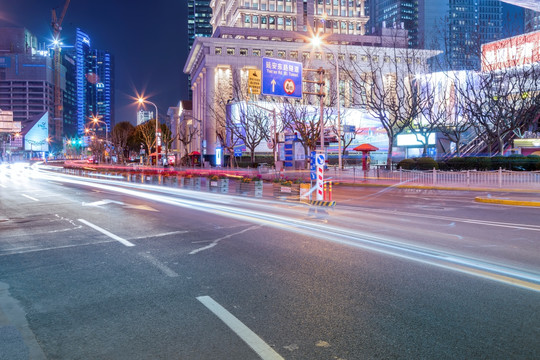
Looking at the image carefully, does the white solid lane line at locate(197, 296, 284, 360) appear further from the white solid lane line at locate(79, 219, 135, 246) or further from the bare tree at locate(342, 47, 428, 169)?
the bare tree at locate(342, 47, 428, 169)

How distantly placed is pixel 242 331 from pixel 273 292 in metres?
1.33

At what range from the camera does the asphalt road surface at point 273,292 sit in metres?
4.03

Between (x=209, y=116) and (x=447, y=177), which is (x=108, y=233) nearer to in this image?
(x=447, y=177)

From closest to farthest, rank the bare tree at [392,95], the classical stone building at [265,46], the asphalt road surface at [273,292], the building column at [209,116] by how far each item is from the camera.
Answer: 1. the asphalt road surface at [273,292]
2. the bare tree at [392,95]
3. the classical stone building at [265,46]
4. the building column at [209,116]

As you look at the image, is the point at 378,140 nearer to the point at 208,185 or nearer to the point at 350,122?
the point at 350,122

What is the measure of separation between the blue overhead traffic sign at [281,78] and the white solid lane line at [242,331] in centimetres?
1906

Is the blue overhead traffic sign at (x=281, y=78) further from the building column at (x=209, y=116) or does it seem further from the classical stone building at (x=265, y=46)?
the building column at (x=209, y=116)

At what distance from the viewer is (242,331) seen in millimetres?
4324

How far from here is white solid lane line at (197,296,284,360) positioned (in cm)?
383

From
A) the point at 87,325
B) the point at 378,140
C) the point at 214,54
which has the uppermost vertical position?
the point at 214,54

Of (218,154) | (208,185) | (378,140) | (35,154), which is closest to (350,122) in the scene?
(378,140)

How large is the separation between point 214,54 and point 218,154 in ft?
78.9

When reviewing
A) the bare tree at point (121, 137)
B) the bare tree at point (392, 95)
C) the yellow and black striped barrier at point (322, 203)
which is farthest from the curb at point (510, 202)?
the bare tree at point (121, 137)

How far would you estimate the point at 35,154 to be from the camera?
181 metres
